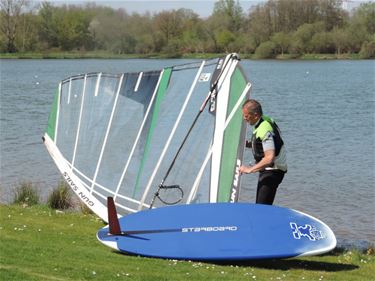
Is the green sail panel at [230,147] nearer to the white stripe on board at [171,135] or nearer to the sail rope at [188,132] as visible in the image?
the sail rope at [188,132]

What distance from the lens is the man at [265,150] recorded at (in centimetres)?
755

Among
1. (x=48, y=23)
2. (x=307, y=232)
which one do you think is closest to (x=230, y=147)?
(x=307, y=232)

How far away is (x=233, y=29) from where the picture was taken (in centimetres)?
8169

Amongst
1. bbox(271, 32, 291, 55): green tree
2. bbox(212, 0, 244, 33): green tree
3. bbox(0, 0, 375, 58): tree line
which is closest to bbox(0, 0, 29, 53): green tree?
bbox(0, 0, 375, 58): tree line

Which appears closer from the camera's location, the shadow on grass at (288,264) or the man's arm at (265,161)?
the shadow on grass at (288,264)

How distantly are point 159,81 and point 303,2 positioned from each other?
8099 cm

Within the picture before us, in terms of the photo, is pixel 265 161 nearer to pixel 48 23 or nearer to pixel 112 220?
pixel 112 220

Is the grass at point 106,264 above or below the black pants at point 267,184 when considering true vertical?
below

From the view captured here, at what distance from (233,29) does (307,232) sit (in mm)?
75520

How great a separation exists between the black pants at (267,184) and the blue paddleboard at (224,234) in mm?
355

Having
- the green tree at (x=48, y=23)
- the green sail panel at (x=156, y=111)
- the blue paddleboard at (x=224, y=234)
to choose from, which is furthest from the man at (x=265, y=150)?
the green tree at (x=48, y=23)

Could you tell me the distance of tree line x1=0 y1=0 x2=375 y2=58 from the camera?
55.7m

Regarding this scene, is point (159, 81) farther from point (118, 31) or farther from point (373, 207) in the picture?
point (118, 31)

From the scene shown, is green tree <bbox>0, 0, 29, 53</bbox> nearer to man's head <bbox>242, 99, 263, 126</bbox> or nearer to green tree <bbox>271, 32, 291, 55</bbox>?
green tree <bbox>271, 32, 291, 55</bbox>
